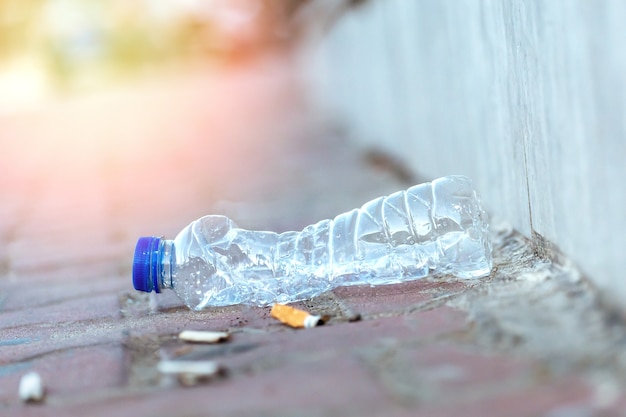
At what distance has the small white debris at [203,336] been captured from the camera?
1993 millimetres

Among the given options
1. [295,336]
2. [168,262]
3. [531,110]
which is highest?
[531,110]

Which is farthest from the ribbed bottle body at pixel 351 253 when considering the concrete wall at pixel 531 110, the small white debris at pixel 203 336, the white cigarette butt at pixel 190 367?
the white cigarette butt at pixel 190 367

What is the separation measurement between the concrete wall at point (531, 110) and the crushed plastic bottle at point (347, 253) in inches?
6.1

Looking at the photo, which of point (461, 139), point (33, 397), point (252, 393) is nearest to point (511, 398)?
point (252, 393)

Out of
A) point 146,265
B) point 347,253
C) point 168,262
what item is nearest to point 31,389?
point 146,265

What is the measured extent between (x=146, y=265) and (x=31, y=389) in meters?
0.51

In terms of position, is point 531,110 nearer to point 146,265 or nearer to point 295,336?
point 295,336

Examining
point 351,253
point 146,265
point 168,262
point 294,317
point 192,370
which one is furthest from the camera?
point 351,253

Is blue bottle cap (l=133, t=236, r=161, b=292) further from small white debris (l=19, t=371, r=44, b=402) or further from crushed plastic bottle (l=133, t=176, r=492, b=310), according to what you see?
small white debris (l=19, t=371, r=44, b=402)

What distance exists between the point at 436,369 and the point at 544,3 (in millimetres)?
830

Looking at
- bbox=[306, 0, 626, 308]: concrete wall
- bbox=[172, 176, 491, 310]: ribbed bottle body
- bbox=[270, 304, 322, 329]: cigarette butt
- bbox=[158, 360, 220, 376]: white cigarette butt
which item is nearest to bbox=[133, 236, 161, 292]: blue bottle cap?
bbox=[172, 176, 491, 310]: ribbed bottle body

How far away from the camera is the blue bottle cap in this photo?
2227mm

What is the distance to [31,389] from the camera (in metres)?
1.79

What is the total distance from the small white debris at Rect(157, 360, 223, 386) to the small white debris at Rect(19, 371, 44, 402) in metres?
0.23
